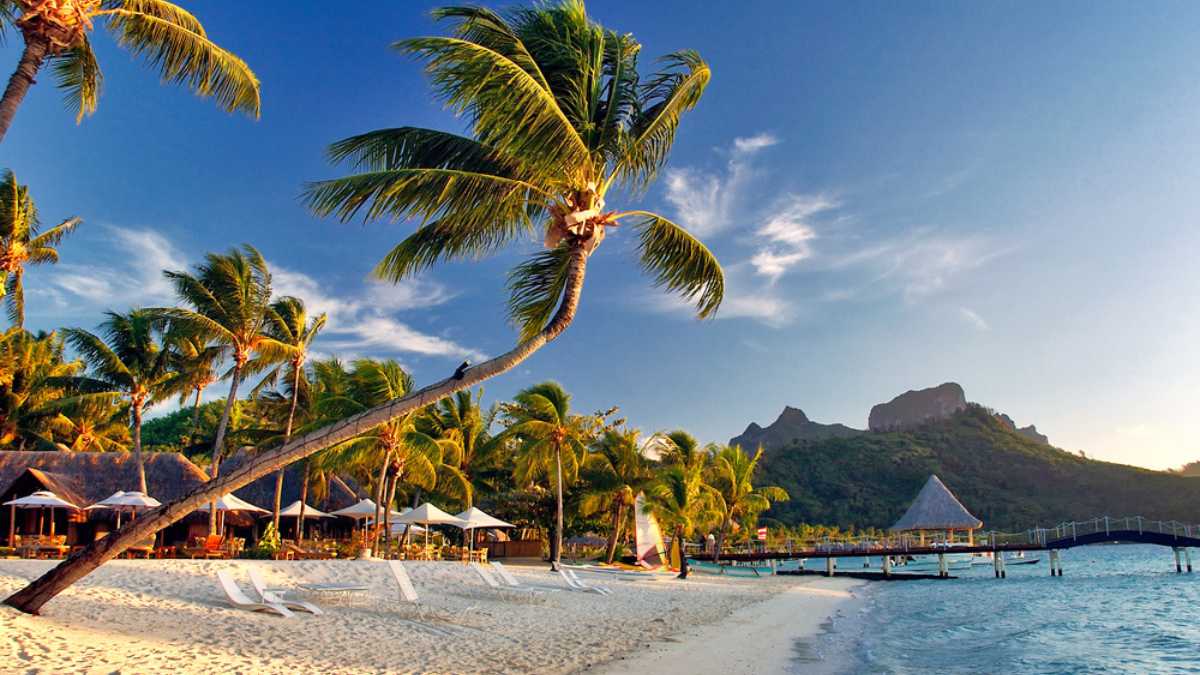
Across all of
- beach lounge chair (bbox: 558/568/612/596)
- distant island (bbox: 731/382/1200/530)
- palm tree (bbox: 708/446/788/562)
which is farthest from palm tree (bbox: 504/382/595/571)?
distant island (bbox: 731/382/1200/530)

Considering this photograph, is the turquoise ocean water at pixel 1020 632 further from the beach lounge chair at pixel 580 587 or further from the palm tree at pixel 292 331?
the palm tree at pixel 292 331

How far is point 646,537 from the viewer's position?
30.9m

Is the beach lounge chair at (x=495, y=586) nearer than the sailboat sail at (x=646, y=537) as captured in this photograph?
Yes

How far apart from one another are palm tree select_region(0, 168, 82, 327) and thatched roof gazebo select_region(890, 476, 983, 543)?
118ft

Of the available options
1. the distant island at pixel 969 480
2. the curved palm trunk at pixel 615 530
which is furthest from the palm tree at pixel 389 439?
the distant island at pixel 969 480

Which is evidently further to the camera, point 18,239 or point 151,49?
point 18,239

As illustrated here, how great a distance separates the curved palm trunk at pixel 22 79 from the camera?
6.98 m

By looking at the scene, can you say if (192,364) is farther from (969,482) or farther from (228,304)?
(969,482)

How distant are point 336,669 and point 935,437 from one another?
3274 inches

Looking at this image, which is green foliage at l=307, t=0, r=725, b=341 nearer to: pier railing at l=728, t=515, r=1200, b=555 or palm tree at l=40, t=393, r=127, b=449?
palm tree at l=40, t=393, r=127, b=449

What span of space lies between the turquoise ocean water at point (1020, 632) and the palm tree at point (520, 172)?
21.5 feet

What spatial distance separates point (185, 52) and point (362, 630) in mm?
7474

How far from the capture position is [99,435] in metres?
33.5

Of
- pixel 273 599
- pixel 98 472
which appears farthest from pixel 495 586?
pixel 98 472
